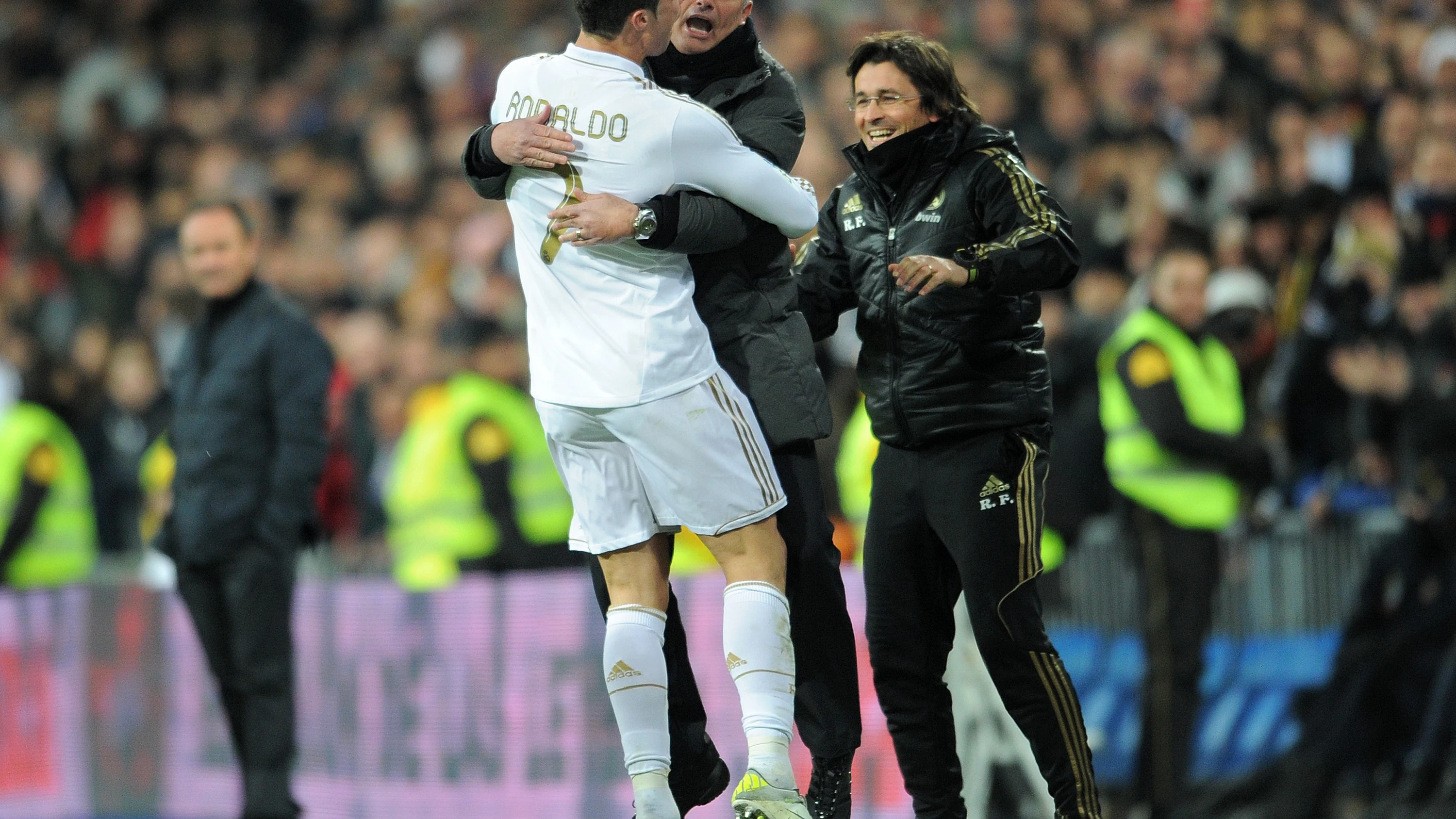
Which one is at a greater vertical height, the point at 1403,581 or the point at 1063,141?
the point at 1063,141

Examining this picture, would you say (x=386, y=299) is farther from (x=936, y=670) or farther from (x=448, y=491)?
(x=936, y=670)

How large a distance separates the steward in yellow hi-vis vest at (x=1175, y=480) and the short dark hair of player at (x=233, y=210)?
3.62 m

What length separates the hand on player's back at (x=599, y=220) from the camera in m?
4.40

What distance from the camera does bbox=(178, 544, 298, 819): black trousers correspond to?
278 inches

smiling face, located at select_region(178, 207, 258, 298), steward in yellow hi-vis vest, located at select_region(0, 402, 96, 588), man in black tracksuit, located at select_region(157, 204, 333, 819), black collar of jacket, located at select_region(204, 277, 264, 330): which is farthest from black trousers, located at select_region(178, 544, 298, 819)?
steward in yellow hi-vis vest, located at select_region(0, 402, 96, 588)

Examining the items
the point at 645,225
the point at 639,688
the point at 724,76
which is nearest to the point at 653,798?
the point at 639,688

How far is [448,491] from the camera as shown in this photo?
29.4 ft

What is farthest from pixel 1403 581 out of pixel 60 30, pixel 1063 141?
pixel 60 30

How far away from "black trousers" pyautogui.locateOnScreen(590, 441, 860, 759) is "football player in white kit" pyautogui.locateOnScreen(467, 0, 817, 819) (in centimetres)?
15

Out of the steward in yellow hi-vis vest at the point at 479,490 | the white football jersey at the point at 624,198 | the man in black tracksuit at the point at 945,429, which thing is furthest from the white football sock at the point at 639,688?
the steward in yellow hi-vis vest at the point at 479,490

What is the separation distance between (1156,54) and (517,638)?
5283 mm

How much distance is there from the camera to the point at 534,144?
4500mm

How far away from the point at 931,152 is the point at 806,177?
5.30 m

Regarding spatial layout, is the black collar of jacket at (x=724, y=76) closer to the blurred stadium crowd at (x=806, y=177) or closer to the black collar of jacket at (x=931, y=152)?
the black collar of jacket at (x=931, y=152)
